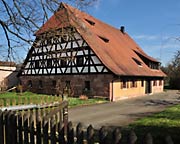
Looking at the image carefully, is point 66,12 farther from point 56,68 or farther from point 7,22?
point 56,68

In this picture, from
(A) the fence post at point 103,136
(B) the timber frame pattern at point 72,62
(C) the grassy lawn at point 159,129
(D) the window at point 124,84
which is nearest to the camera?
(A) the fence post at point 103,136

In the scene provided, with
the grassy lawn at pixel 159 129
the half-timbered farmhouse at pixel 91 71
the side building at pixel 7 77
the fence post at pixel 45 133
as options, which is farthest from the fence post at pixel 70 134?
the side building at pixel 7 77

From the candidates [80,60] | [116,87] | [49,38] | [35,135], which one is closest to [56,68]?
[80,60]

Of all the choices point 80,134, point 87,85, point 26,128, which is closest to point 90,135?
point 80,134

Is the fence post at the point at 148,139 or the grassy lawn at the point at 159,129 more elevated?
the fence post at the point at 148,139

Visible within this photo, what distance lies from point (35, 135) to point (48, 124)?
0.52 metres

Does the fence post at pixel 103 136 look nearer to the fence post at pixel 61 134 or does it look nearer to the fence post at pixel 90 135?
the fence post at pixel 90 135

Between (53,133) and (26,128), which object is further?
(26,128)

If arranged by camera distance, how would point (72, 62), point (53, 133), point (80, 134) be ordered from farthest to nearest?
point (72, 62) → point (53, 133) → point (80, 134)

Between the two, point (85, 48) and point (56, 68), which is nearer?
point (85, 48)

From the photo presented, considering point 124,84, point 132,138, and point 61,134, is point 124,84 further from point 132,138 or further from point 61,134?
point 132,138

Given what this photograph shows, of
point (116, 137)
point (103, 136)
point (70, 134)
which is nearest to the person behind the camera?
point (116, 137)

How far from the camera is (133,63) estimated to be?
2984 cm

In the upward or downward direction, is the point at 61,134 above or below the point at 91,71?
below
